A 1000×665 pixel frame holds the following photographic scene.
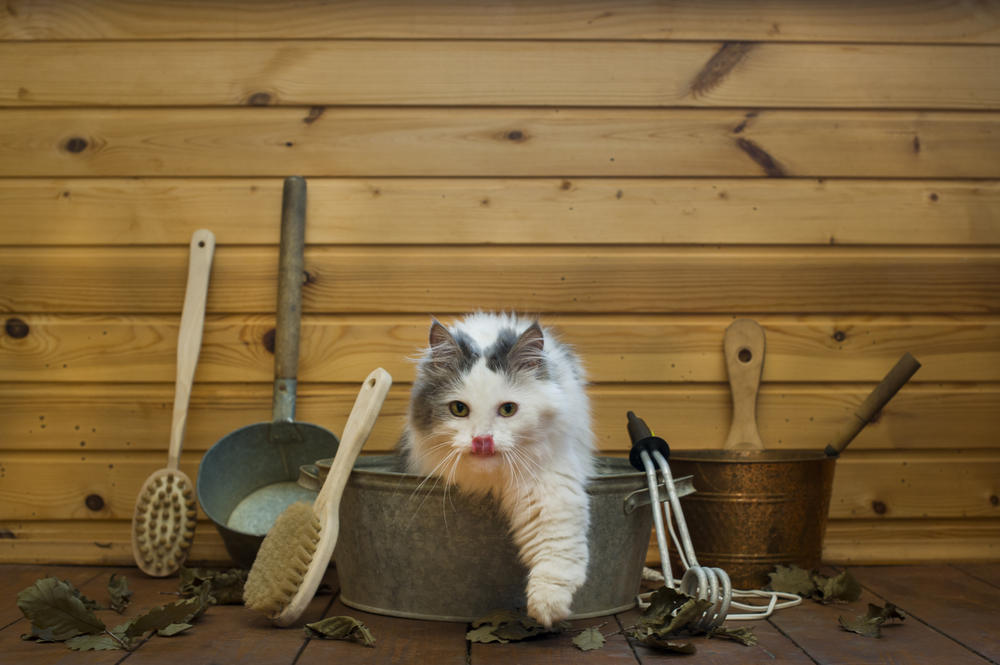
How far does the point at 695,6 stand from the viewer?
2090 mm

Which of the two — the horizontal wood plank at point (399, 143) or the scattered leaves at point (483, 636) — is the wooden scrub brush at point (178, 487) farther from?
the scattered leaves at point (483, 636)

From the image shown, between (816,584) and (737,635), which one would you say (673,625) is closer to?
(737,635)

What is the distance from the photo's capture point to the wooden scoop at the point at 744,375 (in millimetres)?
2008

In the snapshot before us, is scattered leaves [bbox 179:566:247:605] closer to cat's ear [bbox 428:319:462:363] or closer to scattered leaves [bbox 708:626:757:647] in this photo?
cat's ear [bbox 428:319:462:363]

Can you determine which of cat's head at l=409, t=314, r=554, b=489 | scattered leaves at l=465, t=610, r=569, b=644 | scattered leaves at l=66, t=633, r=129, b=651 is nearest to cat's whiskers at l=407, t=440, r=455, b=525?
cat's head at l=409, t=314, r=554, b=489

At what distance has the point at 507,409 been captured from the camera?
137 cm

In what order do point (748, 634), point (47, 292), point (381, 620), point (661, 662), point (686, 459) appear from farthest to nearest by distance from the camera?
point (47, 292) < point (686, 459) < point (381, 620) < point (748, 634) < point (661, 662)

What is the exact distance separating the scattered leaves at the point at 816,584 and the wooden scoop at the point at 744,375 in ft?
1.17

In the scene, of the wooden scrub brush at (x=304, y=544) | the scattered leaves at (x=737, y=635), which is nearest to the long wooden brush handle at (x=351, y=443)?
the wooden scrub brush at (x=304, y=544)

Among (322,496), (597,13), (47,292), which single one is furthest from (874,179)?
(47,292)

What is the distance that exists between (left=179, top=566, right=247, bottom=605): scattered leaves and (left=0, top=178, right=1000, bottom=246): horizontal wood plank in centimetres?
79

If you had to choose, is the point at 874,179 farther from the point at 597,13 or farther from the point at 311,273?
the point at 311,273

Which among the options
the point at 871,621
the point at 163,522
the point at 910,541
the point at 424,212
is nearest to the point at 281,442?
the point at 163,522

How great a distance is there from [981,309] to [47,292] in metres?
2.28
